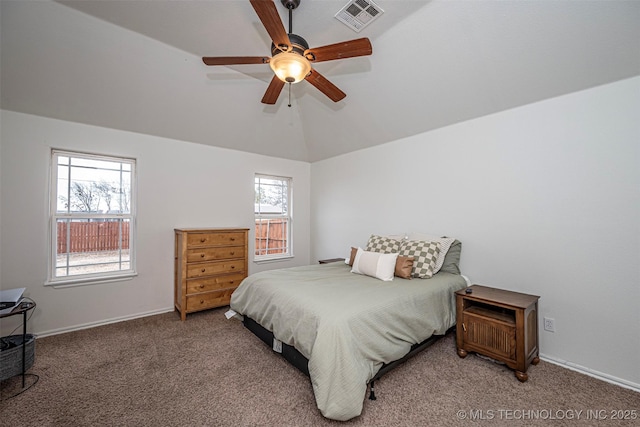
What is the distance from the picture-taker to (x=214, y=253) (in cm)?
346

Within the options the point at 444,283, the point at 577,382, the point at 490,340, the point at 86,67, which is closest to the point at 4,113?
the point at 86,67

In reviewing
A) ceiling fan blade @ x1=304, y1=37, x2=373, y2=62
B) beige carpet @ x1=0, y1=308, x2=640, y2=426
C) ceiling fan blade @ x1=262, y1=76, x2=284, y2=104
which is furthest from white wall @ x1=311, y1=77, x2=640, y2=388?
ceiling fan blade @ x1=262, y1=76, x2=284, y2=104

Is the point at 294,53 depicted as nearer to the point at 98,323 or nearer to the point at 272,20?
the point at 272,20

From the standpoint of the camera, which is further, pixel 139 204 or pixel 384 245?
pixel 139 204

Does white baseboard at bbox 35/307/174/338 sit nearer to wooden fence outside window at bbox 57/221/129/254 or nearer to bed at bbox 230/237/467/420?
wooden fence outside window at bbox 57/221/129/254

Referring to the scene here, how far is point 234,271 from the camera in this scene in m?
3.63

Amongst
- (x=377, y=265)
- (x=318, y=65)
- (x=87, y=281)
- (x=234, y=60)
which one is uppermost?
(x=318, y=65)

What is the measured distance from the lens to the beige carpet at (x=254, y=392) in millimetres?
1668

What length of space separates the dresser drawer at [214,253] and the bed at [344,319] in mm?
901

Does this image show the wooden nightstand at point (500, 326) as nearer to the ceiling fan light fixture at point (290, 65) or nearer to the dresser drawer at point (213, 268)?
the ceiling fan light fixture at point (290, 65)

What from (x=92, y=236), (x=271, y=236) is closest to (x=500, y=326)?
(x=271, y=236)

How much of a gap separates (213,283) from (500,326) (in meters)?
3.15

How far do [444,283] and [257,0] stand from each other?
264 centimetres

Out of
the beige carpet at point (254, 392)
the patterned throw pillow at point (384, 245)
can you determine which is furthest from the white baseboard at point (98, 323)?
the patterned throw pillow at point (384, 245)
